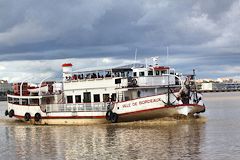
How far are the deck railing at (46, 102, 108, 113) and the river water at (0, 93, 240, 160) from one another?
6.06 ft

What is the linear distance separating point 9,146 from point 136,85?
14426 mm

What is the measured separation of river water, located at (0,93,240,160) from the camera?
100 ft

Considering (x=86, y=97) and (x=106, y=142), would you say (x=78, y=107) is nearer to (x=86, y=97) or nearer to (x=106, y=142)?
(x=86, y=97)

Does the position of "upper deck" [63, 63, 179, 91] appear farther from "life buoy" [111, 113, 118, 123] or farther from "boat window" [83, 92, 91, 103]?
"life buoy" [111, 113, 118, 123]

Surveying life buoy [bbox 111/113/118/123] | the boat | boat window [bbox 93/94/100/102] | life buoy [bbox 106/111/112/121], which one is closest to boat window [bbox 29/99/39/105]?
the boat

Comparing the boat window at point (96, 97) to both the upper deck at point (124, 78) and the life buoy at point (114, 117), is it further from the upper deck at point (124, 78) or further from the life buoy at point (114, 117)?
the life buoy at point (114, 117)

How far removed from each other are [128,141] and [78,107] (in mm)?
15029

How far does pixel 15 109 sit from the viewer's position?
58312 mm

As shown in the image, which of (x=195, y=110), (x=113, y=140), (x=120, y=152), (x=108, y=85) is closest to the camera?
(x=120, y=152)

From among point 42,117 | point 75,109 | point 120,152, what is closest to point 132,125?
point 75,109

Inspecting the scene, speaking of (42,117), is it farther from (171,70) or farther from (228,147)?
(228,147)

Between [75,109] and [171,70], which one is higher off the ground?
[171,70]

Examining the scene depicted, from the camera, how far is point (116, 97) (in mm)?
48625

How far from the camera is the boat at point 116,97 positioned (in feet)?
148
